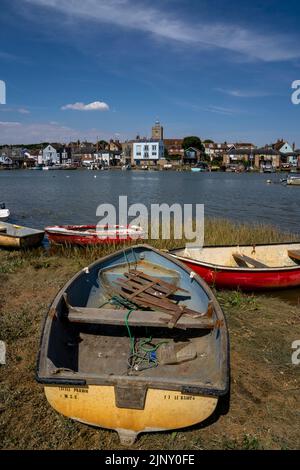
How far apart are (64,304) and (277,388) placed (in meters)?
3.33

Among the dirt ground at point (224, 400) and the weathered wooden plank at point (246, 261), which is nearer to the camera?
the dirt ground at point (224, 400)

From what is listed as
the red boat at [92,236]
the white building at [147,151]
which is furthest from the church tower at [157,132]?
the red boat at [92,236]

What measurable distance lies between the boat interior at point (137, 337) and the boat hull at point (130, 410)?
0.13 m

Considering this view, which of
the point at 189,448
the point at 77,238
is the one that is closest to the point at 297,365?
the point at 189,448

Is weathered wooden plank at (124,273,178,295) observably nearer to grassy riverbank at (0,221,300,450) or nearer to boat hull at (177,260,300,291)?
grassy riverbank at (0,221,300,450)

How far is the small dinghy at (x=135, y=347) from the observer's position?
12.2 feet

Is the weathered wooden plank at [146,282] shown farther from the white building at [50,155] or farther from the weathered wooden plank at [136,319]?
the white building at [50,155]

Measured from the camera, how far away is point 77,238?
14.1m

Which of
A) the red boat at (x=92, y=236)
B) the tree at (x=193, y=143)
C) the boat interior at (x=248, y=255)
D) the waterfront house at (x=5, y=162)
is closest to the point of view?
the boat interior at (x=248, y=255)

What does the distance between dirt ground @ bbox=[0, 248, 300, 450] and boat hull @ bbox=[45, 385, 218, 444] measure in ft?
1.23

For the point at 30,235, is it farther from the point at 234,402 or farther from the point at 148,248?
the point at 234,402

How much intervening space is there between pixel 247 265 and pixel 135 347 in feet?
20.3

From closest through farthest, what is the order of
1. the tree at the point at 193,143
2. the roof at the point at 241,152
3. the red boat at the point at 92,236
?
1. the red boat at the point at 92,236
2. the roof at the point at 241,152
3. the tree at the point at 193,143

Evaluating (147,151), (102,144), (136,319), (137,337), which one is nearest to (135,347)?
(137,337)
